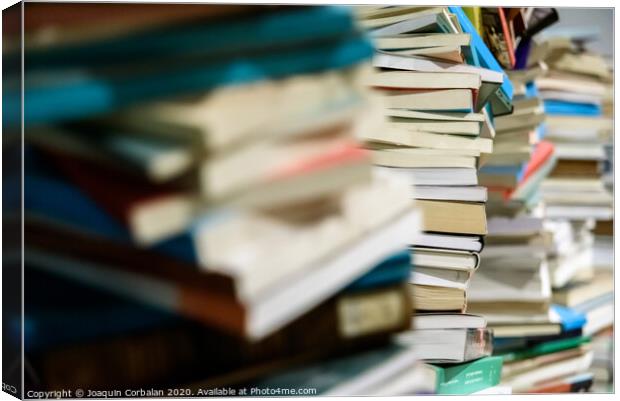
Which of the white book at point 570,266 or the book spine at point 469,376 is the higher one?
the white book at point 570,266

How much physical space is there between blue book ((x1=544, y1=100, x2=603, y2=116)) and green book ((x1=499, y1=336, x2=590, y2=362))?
532 mm

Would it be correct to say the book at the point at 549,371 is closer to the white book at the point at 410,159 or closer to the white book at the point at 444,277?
the white book at the point at 444,277

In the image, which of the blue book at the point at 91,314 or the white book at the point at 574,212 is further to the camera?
the white book at the point at 574,212

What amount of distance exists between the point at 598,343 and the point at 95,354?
1450 mm

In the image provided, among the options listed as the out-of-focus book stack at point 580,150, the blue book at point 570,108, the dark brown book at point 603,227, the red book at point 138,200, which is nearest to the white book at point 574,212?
the out-of-focus book stack at point 580,150

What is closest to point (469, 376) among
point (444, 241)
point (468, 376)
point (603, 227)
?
point (468, 376)

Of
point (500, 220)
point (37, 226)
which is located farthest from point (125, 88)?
point (500, 220)

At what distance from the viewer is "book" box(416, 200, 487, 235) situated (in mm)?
1408

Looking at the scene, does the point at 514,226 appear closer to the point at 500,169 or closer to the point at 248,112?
the point at 500,169

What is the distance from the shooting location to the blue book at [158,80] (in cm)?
67

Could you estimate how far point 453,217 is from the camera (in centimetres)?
141

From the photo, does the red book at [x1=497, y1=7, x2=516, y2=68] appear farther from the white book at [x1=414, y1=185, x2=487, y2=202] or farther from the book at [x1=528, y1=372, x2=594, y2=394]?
the book at [x1=528, y1=372, x2=594, y2=394]

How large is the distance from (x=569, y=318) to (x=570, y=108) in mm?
556

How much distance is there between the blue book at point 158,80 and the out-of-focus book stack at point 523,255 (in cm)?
88
